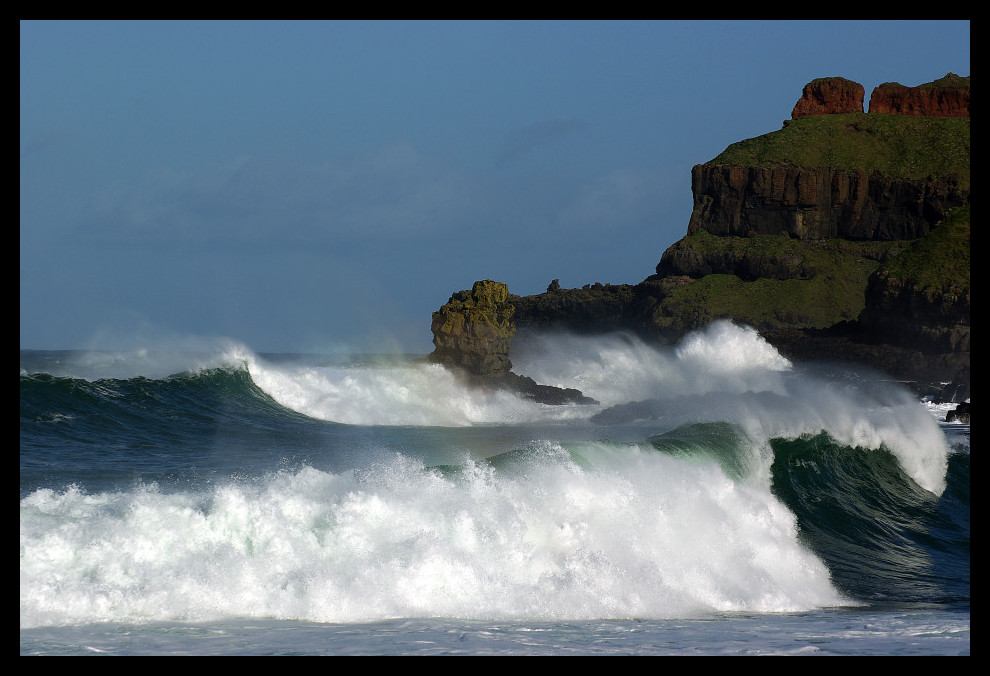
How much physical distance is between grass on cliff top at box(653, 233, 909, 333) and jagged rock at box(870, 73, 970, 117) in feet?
101

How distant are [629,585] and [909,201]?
118 meters

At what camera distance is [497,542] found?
10.7 m

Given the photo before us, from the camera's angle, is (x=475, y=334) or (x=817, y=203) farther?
(x=817, y=203)

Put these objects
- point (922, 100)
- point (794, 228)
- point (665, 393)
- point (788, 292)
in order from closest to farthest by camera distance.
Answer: point (665, 393)
point (788, 292)
point (794, 228)
point (922, 100)

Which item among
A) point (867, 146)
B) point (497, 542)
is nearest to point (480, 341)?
point (497, 542)

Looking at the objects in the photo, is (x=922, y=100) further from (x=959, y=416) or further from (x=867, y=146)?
(x=959, y=416)

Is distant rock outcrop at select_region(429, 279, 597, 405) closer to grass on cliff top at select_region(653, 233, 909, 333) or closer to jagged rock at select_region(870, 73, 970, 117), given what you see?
grass on cliff top at select_region(653, 233, 909, 333)

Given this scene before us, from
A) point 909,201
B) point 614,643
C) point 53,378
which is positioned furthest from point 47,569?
point 909,201

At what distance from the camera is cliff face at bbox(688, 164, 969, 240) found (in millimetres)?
117500

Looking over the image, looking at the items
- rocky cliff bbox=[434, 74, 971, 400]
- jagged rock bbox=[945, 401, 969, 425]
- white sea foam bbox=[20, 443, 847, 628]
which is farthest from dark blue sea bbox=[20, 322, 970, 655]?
rocky cliff bbox=[434, 74, 971, 400]

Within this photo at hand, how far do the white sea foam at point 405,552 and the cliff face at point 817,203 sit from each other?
371 feet

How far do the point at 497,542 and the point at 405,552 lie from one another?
1045 mm
